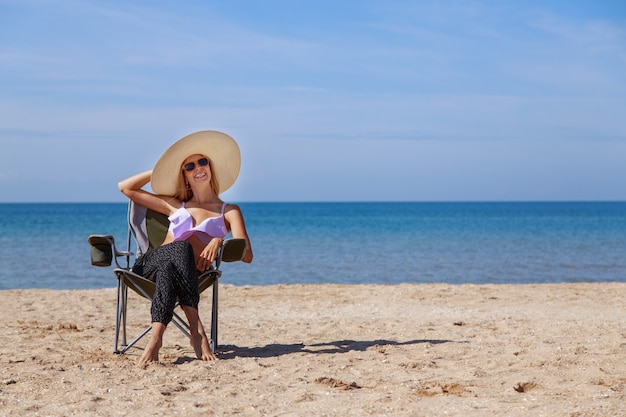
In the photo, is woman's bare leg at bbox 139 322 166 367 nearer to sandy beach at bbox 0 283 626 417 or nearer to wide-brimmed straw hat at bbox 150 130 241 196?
sandy beach at bbox 0 283 626 417

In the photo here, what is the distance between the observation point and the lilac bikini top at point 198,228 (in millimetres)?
4477

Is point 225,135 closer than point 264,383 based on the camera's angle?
No

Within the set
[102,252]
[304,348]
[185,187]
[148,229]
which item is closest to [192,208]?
[185,187]

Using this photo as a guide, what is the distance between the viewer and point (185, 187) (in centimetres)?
468

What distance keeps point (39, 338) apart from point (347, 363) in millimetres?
2004

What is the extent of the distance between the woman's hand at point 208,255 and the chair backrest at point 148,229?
0.45 m

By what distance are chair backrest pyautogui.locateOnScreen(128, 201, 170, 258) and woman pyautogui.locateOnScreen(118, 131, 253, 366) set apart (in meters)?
0.07

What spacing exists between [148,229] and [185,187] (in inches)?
12.6

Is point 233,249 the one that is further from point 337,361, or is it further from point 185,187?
point 337,361

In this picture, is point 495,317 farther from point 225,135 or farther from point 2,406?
point 2,406

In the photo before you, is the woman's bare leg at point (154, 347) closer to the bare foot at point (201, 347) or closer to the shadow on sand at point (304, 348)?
the bare foot at point (201, 347)

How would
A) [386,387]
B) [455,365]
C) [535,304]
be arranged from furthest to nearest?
[535,304], [455,365], [386,387]

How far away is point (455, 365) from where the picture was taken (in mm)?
4066

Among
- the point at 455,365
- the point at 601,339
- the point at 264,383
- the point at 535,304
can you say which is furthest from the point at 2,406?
the point at 535,304
